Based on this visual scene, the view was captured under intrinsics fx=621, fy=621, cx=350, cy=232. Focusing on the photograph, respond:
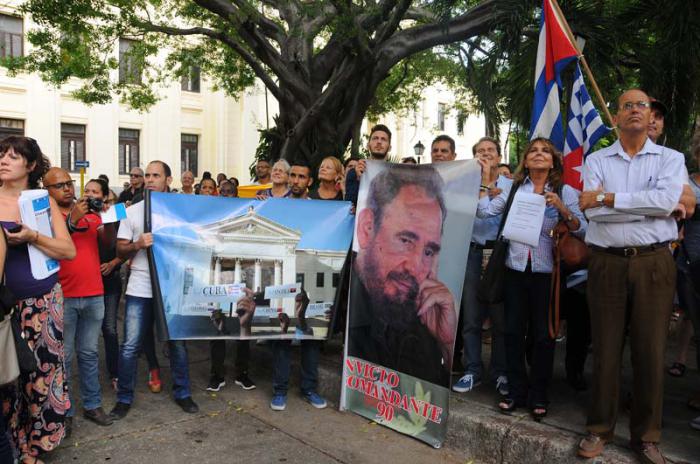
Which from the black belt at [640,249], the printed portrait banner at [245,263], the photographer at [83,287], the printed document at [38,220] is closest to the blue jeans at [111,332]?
the photographer at [83,287]

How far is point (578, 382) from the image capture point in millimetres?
4789

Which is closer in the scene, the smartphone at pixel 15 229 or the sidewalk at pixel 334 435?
the smartphone at pixel 15 229

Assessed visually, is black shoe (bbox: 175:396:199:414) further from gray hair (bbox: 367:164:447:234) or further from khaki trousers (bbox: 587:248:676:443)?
khaki trousers (bbox: 587:248:676:443)

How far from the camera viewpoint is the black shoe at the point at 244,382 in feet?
17.3

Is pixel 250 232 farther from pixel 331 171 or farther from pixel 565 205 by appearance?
pixel 565 205

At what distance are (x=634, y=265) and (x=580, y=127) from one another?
187 centimetres

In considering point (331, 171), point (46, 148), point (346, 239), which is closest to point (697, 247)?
point (346, 239)

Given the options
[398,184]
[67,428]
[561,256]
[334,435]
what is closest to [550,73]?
[398,184]

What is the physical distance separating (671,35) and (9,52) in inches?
1003

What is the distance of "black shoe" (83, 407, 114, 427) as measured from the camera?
438 centimetres

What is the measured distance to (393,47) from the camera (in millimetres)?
11133

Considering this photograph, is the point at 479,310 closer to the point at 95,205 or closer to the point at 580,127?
the point at 580,127

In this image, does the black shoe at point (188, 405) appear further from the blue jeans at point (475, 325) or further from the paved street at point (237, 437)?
the blue jeans at point (475, 325)

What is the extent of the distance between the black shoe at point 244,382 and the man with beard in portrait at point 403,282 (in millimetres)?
1106
